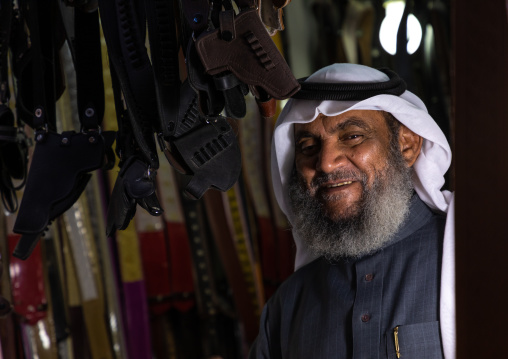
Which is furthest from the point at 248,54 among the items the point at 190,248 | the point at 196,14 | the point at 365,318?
the point at 190,248

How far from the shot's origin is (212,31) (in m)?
1.07

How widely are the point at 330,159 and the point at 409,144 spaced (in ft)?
0.88

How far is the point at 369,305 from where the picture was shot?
154 centimetres

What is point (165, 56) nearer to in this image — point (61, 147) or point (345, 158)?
point (61, 147)

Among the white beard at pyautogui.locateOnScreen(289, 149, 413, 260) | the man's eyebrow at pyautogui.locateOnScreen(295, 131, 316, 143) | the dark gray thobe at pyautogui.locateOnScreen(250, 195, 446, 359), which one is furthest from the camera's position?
the man's eyebrow at pyautogui.locateOnScreen(295, 131, 316, 143)

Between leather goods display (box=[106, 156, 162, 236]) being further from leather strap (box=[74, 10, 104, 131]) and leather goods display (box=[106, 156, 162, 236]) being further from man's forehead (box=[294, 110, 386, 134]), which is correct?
man's forehead (box=[294, 110, 386, 134])

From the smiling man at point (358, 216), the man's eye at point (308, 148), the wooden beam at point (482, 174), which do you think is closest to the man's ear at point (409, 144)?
the smiling man at point (358, 216)

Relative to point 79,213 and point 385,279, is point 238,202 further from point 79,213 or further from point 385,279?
point 385,279

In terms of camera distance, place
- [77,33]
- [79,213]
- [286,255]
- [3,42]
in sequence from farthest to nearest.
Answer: [286,255], [79,213], [3,42], [77,33]

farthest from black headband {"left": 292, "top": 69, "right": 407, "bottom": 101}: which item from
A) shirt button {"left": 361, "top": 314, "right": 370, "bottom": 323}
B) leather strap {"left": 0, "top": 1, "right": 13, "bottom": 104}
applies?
leather strap {"left": 0, "top": 1, "right": 13, "bottom": 104}

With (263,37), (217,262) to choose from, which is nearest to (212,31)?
(263,37)

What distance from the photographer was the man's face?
1.71 metres

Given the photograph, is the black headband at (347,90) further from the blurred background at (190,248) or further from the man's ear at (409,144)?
the blurred background at (190,248)

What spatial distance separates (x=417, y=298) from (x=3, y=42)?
46.1 inches
